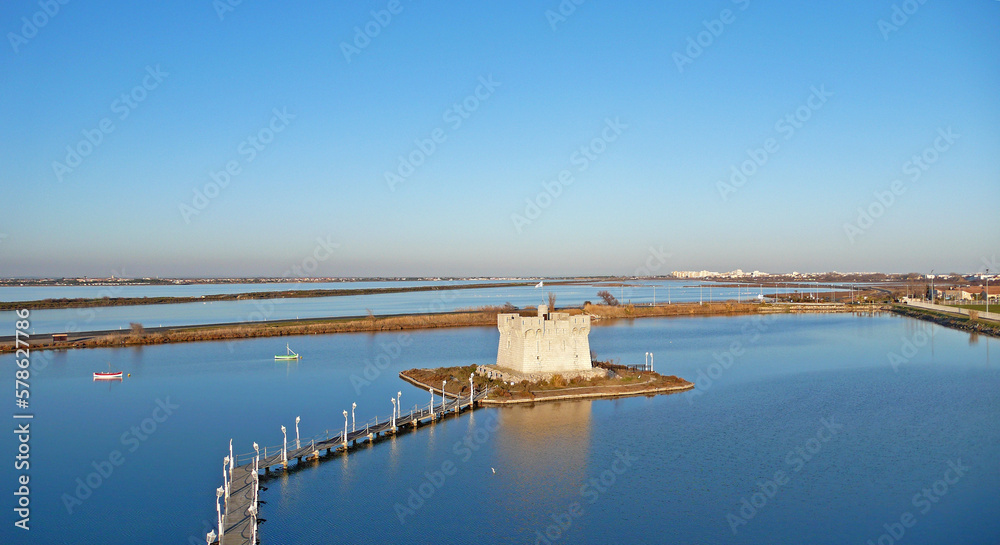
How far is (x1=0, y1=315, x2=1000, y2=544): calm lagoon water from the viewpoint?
51.1 feet

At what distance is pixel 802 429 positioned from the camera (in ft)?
77.9

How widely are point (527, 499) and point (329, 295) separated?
407ft

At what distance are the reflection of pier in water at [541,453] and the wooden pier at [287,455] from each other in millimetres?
2789

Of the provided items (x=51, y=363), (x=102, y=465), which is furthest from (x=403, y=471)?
(x=51, y=363)

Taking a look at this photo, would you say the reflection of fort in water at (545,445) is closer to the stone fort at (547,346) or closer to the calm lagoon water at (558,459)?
the calm lagoon water at (558,459)

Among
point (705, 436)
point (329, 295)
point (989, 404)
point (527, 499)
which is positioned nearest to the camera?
point (527, 499)

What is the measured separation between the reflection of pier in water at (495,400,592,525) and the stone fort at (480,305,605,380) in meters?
2.18

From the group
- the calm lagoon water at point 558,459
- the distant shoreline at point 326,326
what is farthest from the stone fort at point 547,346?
the distant shoreline at point 326,326

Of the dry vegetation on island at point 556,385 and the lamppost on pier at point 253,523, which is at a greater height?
the dry vegetation on island at point 556,385

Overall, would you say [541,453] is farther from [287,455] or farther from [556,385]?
[556,385]

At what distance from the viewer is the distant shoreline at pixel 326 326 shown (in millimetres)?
49062

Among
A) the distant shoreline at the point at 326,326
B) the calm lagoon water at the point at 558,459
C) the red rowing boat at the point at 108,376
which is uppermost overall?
the distant shoreline at the point at 326,326

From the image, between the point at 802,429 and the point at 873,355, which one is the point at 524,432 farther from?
the point at 873,355

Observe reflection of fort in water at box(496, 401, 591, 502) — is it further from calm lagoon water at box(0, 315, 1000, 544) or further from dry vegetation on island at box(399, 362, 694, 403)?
dry vegetation on island at box(399, 362, 694, 403)
